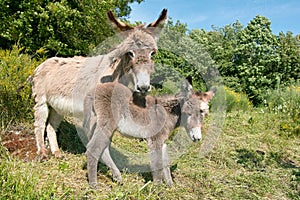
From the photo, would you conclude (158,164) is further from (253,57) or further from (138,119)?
(253,57)

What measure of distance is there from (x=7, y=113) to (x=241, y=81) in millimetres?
17068

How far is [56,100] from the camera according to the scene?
14.7 feet

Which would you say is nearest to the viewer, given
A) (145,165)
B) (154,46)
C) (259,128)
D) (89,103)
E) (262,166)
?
(154,46)

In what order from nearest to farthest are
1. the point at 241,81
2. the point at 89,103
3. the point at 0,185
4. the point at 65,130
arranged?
the point at 0,185 → the point at 89,103 → the point at 65,130 → the point at 241,81

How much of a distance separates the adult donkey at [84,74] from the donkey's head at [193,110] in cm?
69

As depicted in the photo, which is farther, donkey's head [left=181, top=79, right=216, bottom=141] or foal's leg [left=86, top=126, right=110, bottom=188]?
donkey's head [left=181, top=79, right=216, bottom=141]

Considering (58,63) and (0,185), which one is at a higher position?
(58,63)

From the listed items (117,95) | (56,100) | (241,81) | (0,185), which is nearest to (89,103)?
(117,95)

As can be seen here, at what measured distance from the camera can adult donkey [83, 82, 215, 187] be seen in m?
3.51

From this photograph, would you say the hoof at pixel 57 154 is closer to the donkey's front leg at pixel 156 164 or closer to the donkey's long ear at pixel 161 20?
the donkey's front leg at pixel 156 164

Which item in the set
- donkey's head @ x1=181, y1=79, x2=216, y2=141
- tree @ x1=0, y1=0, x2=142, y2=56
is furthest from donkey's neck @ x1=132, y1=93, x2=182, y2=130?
tree @ x1=0, y1=0, x2=142, y2=56

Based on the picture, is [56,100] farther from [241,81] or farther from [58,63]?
[241,81]

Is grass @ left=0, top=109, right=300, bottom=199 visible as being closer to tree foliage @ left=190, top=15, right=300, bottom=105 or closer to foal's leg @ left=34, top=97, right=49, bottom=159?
foal's leg @ left=34, top=97, right=49, bottom=159

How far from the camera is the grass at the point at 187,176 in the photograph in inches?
120
